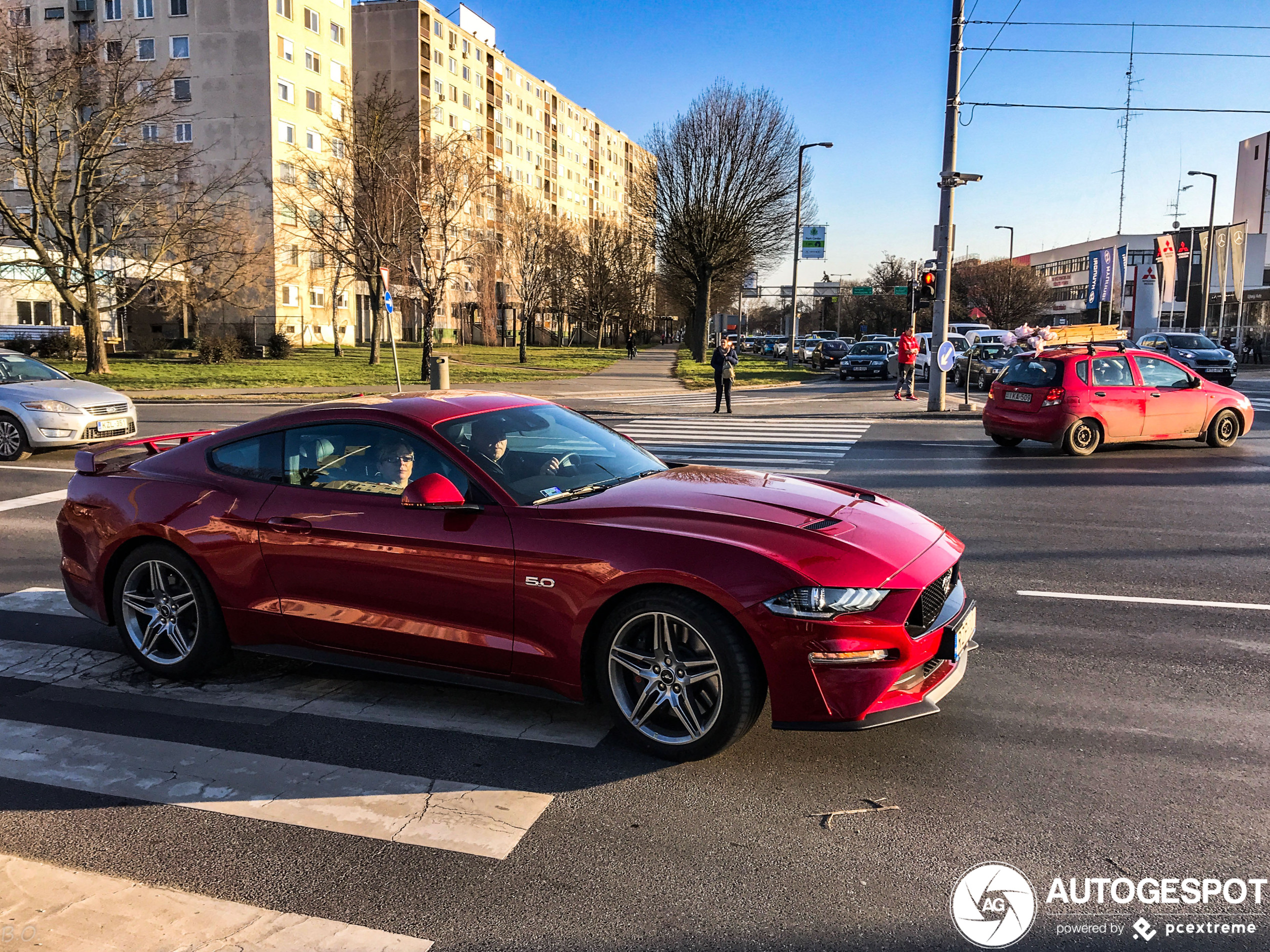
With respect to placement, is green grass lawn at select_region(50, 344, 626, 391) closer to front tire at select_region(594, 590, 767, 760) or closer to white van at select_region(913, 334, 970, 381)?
white van at select_region(913, 334, 970, 381)

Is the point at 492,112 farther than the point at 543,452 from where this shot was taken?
Yes

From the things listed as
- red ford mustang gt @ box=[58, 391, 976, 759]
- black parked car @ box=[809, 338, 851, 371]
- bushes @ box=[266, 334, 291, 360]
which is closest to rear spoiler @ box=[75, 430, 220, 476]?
red ford mustang gt @ box=[58, 391, 976, 759]

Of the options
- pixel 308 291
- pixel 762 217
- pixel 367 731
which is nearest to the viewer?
pixel 367 731

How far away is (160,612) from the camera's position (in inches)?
199

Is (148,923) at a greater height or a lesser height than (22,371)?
lesser

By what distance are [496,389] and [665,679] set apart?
2784 centimetres

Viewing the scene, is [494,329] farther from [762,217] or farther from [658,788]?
[658,788]

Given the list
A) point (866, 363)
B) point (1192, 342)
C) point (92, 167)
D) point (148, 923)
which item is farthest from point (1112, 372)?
point (92, 167)

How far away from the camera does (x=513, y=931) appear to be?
9.47 feet

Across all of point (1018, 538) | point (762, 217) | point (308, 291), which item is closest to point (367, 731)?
point (1018, 538)

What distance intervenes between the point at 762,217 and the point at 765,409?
94.0ft

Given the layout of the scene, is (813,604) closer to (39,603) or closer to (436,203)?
(39,603)

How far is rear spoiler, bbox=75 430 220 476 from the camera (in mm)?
5449

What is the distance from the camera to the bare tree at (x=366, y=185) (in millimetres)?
33594
